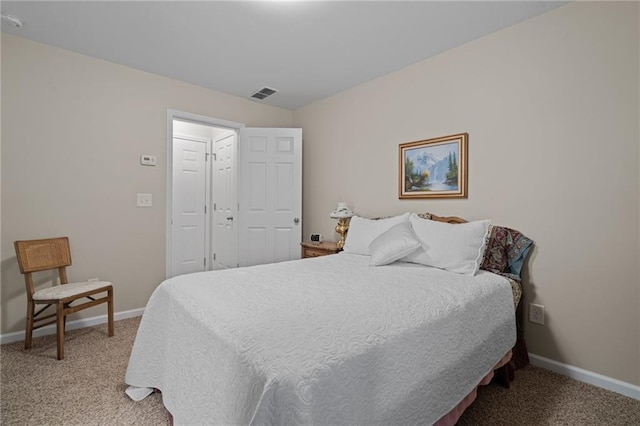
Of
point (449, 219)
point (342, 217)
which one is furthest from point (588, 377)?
point (342, 217)

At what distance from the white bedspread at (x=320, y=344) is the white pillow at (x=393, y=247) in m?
0.26

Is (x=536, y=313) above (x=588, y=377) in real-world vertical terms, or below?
above

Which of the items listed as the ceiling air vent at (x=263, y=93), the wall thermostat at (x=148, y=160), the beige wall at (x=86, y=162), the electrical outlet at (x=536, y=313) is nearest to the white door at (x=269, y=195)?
the ceiling air vent at (x=263, y=93)

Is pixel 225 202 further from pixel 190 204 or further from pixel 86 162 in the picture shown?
pixel 86 162

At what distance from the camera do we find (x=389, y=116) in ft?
10.4

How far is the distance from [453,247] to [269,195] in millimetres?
2461

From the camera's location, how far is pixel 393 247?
2219 millimetres

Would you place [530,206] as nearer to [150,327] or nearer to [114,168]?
[150,327]

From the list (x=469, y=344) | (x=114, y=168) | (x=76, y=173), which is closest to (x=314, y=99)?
(x=114, y=168)

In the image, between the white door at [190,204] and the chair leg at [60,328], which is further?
the white door at [190,204]

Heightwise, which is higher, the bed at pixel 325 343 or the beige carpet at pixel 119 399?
the bed at pixel 325 343

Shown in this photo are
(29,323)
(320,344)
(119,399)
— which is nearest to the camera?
(320,344)

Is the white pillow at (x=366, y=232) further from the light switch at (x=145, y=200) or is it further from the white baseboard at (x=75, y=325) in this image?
the white baseboard at (x=75, y=325)

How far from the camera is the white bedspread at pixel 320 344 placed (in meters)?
0.94
